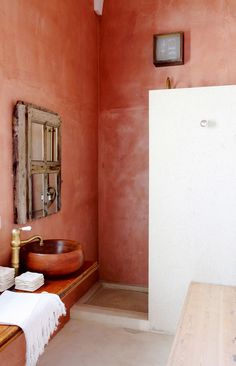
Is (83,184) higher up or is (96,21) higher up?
(96,21)

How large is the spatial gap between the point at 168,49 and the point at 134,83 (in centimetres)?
48

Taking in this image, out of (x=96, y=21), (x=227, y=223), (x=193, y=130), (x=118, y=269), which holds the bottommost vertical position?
(x=118, y=269)

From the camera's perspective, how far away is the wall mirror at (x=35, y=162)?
244cm

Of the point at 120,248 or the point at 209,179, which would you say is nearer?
the point at 209,179

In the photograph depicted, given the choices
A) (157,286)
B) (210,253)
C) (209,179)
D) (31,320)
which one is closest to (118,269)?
(157,286)

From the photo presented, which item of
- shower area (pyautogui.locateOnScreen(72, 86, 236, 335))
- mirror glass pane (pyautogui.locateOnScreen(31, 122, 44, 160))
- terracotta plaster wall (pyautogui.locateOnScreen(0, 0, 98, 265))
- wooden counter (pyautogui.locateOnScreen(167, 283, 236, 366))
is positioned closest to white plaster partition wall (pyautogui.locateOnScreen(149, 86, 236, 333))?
shower area (pyautogui.locateOnScreen(72, 86, 236, 335))

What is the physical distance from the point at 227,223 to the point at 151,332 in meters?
1.16

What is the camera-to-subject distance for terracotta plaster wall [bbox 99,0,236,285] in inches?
142

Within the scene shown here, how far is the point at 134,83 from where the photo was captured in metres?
3.87

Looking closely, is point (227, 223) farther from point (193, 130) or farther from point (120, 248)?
point (120, 248)

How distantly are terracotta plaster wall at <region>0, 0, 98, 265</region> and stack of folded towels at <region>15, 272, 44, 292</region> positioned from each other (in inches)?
15.7

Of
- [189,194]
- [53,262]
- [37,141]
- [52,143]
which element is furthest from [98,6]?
[53,262]

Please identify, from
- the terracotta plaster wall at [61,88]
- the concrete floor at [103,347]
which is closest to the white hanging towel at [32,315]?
the terracotta plaster wall at [61,88]

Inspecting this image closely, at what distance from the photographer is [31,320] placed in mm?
1653
